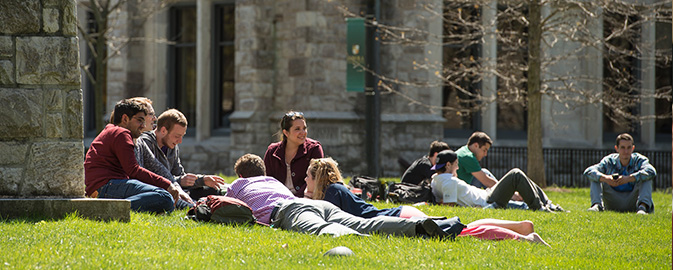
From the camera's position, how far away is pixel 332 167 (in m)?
7.46

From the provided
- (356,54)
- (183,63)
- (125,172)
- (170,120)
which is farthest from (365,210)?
(183,63)

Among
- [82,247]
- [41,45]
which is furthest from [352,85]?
[82,247]

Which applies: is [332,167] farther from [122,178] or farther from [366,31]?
[366,31]

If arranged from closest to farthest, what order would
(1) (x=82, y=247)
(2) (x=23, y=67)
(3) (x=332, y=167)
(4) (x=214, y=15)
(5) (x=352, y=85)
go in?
1. (1) (x=82, y=247)
2. (2) (x=23, y=67)
3. (3) (x=332, y=167)
4. (5) (x=352, y=85)
5. (4) (x=214, y=15)

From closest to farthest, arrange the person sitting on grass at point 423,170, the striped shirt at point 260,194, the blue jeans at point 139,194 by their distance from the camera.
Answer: the striped shirt at point 260,194
the blue jeans at point 139,194
the person sitting on grass at point 423,170

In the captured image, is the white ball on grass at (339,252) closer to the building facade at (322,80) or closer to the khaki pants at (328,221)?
the khaki pants at (328,221)

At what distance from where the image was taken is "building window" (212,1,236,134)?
18.9 m

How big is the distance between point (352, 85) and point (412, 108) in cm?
326

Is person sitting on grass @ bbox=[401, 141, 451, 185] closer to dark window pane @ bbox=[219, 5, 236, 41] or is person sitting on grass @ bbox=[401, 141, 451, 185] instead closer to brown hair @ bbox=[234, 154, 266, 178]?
brown hair @ bbox=[234, 154, 266, 178]

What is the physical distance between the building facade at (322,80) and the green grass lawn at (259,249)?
8.80m

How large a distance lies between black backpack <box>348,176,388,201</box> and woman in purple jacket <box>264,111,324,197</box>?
1328 mm

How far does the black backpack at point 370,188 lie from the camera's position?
33.9 feet

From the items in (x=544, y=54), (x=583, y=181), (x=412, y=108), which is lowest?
(x=583, y=181)

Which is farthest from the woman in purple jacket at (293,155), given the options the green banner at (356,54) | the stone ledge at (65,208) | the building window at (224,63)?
the building window at (224,63)
